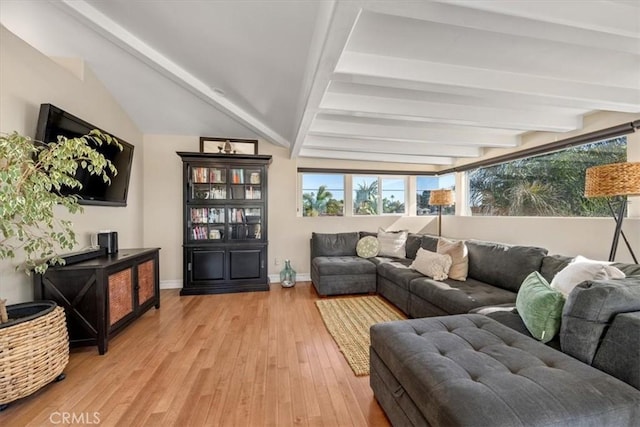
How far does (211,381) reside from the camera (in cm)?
193

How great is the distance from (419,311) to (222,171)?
128 inches

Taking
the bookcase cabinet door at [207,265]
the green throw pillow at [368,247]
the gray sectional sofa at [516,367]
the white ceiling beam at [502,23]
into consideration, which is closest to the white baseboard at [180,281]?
the bookcase cabinet door at [207,265]

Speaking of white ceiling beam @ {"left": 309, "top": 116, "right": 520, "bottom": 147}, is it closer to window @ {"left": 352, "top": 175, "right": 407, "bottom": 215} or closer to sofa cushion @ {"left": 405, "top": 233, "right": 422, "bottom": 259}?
sofa cushion @ {"left": 405, "top": 233, "right": 422, "bottom": 259}

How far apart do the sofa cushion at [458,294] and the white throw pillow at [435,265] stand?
91mm

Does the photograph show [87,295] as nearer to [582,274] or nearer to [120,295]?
[120,295]

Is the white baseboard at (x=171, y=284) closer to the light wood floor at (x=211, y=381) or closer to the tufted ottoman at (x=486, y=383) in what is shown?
the light wood floor at (x=211, y=381)

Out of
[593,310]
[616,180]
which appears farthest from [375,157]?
[593,310]

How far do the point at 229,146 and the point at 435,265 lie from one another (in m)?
3.33

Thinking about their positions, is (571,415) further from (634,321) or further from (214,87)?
(214,87)

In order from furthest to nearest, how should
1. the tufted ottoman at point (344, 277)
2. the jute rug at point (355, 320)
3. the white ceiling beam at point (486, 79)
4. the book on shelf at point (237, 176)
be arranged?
the book on shelf at point (237, 176), the tufted ottoman at point (344, 277), the jute rug at point (355, 320), the white ceiling beam at point (486, 79)

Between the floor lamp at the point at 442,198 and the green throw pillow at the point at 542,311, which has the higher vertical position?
the floor lamp at the point at 442,198

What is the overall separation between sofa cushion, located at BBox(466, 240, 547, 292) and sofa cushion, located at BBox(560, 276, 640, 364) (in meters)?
1.11

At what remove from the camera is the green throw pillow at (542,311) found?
5.07 ft

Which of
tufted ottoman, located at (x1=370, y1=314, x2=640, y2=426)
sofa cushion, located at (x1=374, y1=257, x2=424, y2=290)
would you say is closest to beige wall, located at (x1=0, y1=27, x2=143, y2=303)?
tufted ottoman, located at (x1=370, y1=314, x2=640, y2=426)
